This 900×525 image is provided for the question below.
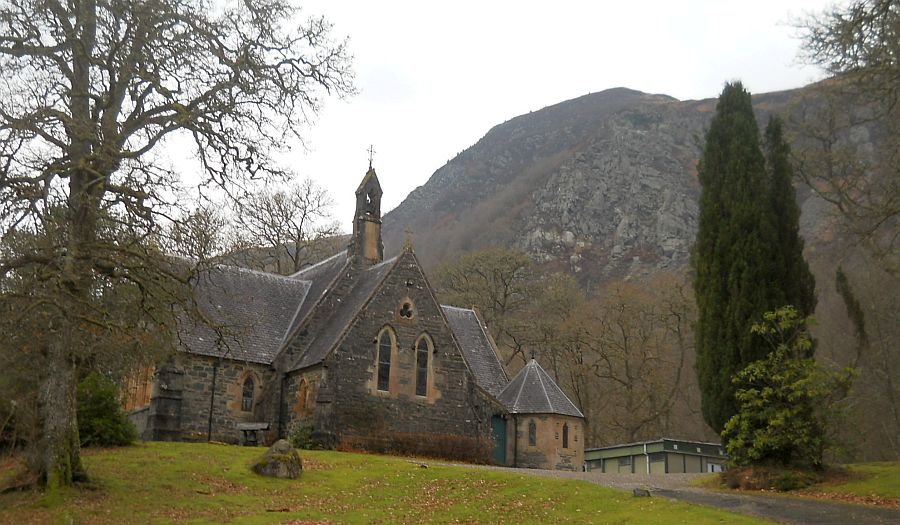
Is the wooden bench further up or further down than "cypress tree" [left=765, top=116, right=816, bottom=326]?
further down

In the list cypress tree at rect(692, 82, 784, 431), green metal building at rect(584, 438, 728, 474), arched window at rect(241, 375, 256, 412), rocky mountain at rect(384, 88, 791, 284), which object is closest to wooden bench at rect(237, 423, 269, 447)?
arched window at rect(241, 375, 256, 412)

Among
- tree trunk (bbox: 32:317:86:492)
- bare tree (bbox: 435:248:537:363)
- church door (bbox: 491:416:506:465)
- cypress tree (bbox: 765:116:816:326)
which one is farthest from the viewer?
bare tree (bbox: 435:248:537:363)

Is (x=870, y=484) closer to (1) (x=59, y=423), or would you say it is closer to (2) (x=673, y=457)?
(2) (x=673, y=457)

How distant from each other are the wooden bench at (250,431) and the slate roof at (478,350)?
9319 mm

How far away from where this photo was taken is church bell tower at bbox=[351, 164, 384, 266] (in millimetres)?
36531

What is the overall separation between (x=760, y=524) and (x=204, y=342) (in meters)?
22.6

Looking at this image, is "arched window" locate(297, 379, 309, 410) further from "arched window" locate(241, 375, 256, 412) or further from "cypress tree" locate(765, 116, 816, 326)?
"cypress tree" locate(765, 116, 816, 326)

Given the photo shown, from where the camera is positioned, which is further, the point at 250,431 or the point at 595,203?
the point at 595,203

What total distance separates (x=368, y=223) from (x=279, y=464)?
1641cm

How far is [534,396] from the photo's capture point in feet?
Result: 118

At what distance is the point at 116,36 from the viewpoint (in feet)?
60.8

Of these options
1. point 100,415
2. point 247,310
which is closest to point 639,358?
point 247,310

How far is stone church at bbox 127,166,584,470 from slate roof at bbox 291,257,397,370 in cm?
7

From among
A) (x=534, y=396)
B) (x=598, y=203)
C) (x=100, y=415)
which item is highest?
(x=598, y=203)
